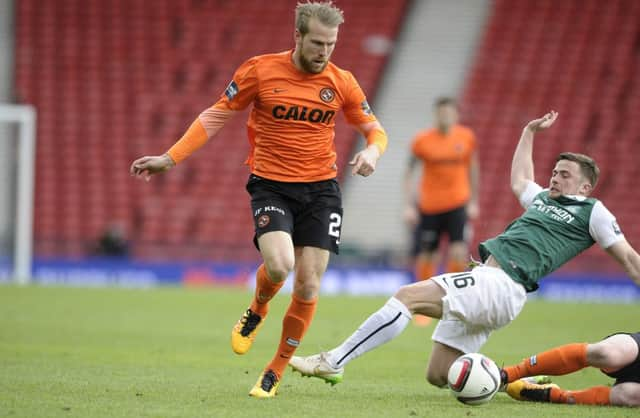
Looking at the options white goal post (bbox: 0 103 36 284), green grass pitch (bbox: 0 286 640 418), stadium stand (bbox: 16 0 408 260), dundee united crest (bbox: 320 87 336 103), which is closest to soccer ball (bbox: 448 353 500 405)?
green grass pitch (bbox: 0 286 640 418)

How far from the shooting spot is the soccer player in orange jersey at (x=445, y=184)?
13.6 m

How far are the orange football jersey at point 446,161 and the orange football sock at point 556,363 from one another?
693cm

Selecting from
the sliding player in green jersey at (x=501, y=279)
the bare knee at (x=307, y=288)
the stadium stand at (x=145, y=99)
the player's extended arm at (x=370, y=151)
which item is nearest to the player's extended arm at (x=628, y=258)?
the sliding player in green jersey at (x=501, y=279)

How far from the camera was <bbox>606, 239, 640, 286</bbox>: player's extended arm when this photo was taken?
20.8 feet

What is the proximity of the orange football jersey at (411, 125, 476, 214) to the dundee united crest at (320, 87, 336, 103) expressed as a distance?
6611 mm

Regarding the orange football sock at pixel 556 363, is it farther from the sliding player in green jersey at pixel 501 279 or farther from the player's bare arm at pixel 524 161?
the player's bare arm at pixel 524 161

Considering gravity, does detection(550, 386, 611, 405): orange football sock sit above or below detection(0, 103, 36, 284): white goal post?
above

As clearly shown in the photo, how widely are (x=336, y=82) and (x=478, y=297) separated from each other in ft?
6.09

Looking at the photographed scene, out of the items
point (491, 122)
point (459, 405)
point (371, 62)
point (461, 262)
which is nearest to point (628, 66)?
point (491, 122)

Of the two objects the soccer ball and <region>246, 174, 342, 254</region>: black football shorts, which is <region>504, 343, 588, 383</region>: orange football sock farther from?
<region>246, 174, 342, 254</region>: black football shorts

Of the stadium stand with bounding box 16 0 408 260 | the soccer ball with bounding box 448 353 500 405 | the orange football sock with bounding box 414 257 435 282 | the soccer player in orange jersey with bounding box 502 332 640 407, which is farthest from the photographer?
the stadium stand with bounding box 16 0 408 260

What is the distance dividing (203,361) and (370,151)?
9.35 ft

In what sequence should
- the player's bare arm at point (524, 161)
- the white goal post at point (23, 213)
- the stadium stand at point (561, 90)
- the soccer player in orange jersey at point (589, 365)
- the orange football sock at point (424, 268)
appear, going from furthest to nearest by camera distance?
1. the stadium stand at point (561, 90)
2. the white goal post at point (23, 213)
3. the orange football sock at point (424, 268)
4. the player's bare arm at point (524, 161)
5. the soccer player in orange jersey at point (589, 365)

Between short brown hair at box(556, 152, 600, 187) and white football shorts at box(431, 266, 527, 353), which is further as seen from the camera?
short brown hair at box(556, 152, 600, 187)
